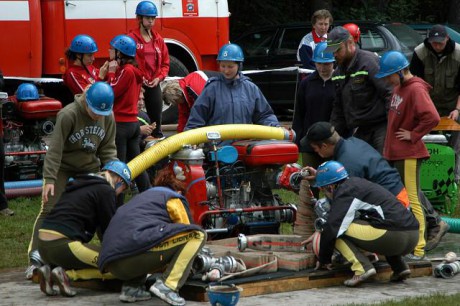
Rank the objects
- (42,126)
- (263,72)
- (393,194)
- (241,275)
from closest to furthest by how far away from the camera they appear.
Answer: (241,275)
(393,194)
(42,126)
(263,72)

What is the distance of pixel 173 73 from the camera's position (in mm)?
16422

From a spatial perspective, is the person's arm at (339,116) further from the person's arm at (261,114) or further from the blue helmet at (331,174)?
the blue helmet at (331,174)

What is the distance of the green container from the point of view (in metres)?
12.4

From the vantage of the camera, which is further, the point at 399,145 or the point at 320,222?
the point at 399,145

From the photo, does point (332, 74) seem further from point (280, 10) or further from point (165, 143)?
point (280, 10)

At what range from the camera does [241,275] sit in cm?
892

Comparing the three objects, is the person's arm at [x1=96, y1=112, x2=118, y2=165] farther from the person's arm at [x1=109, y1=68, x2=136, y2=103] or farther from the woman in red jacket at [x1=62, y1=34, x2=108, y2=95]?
the woman in red jacket at [x1=62, y1=34, x2=108, y2=95]

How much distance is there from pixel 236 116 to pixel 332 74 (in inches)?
45.5

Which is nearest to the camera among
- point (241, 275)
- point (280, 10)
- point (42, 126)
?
point (241, 275)

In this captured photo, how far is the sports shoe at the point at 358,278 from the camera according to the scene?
8.84 meters

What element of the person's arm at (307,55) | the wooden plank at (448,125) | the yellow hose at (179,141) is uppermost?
the person's arm at (307,55)

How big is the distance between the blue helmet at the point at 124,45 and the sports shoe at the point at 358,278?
377 centimetres

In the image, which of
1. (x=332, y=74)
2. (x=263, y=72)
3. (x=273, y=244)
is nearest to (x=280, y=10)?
(x=263, y=72)

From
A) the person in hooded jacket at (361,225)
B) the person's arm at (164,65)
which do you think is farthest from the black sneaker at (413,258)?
the person's arm at (164,65)
